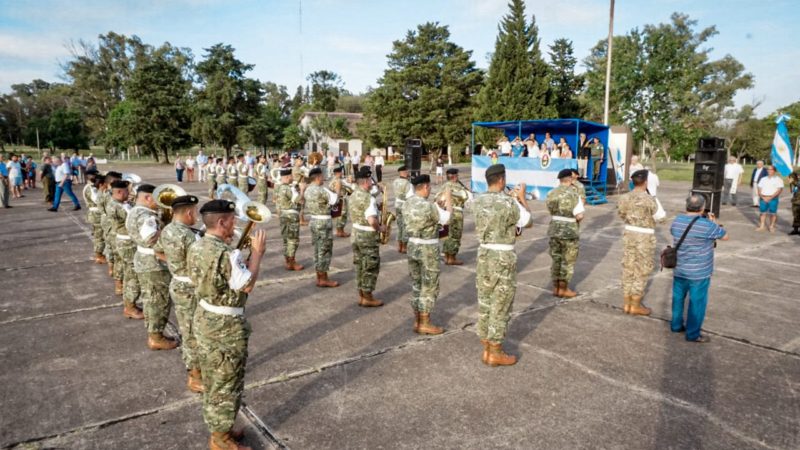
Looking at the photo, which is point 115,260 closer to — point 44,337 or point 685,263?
point 44,337

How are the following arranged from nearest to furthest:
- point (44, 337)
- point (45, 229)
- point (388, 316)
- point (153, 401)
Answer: point (153, 401), point (44, 337), point (388, 316), point (45, 229)

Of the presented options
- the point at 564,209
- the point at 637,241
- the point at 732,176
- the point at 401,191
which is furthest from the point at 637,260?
the point at 732,176

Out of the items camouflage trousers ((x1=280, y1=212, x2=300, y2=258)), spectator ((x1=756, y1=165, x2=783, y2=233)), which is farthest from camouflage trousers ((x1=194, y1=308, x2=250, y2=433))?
spectator ((x1=756, y1=165, x2=783, y2=233))

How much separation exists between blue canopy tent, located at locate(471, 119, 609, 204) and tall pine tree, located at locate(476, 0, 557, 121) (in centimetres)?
1443

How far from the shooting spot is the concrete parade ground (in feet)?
12.8

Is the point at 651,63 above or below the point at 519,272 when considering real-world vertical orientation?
above

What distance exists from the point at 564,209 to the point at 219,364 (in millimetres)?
5568

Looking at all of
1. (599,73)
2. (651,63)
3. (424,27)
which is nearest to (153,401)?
(651,63)

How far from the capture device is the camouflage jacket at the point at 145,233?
17.2 feet

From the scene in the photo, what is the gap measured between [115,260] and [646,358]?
25.2 feet

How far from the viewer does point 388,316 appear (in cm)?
666

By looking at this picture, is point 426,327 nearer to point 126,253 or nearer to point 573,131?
point 126,253

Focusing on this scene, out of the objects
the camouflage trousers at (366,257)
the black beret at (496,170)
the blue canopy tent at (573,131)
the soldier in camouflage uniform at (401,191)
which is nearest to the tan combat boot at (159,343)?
the camouflage trousers at (366,257)

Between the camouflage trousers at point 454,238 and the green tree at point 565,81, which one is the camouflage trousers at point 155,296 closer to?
the camouflage trousers at point 454,238
